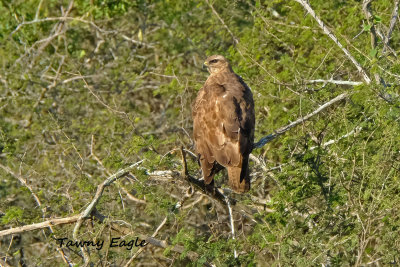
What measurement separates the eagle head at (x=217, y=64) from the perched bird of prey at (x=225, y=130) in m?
0.46

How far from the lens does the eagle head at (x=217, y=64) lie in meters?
7.55

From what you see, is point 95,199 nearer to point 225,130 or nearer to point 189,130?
point 225,130

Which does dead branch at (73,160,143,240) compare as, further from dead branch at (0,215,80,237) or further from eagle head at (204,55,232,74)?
eagle head at (204,55,232,74)

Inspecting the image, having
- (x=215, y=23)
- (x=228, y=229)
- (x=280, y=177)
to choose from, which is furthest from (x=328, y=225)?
(x=215, y=23)

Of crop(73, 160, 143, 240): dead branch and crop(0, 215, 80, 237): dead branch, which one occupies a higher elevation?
crop(73, 160, 143, 240): dead branch

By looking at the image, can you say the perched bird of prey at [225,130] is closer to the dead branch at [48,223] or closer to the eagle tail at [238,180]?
the eagle tail at [238,180]

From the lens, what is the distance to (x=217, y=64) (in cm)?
768

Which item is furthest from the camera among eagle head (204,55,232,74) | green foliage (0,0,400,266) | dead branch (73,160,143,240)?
eagle head (204,55,232,74)

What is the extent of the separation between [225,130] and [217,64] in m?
1.30

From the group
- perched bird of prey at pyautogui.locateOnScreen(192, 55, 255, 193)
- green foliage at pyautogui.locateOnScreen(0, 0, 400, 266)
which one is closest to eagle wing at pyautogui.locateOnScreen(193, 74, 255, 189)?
perched bird of prey at pyautogui.locateOnScreen(192, 55, 255, 193)

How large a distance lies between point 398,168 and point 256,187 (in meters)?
1.99

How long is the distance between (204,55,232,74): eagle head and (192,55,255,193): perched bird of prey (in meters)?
0.46

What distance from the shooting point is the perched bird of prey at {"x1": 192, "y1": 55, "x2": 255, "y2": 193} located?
637 cm

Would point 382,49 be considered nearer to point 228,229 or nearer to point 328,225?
point 328,225
